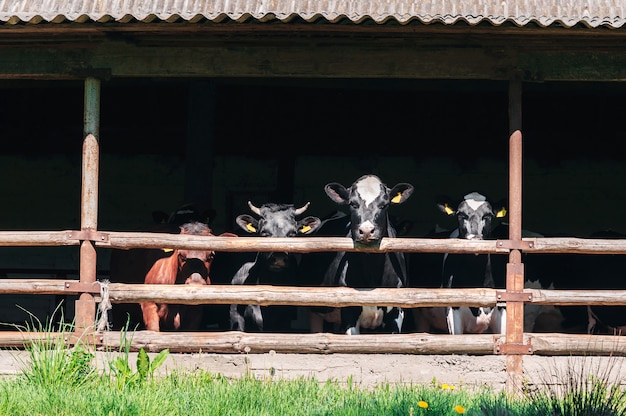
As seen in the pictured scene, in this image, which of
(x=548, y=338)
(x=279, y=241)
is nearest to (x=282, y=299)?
(x=279, y=241)

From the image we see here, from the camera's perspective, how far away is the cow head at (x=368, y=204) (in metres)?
9.99

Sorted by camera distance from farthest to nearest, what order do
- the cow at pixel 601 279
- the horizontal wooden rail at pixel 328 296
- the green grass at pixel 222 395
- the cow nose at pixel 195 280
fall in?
1. the cow at pixel 601 279
2. the cow nose at pixel 195 280
3. the horizontal wooden rail at pixel 328 296
4. the green grass at pixel 222 395

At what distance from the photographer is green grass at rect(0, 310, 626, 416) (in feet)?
24.4

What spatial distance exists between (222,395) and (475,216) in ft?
12.3

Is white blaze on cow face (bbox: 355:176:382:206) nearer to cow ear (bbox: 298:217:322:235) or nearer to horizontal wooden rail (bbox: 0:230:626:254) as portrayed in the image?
horizontal wooden rail (bbox: 0:230:626:254)

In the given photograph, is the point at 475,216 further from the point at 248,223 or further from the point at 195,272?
the point at 195,272

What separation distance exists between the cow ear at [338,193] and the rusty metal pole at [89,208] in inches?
90.5

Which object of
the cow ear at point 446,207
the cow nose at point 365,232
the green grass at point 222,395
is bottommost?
the green grass at point 222,395

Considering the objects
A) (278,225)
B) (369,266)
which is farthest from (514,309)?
(278,225)

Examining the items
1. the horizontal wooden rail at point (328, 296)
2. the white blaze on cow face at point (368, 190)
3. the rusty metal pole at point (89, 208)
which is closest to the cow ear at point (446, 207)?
the white blaze on cow face at point (368, 190)

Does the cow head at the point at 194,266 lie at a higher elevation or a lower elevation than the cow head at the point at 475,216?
lower

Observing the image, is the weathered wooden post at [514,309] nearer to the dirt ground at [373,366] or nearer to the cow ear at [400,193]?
the dirt ground at [373,366]

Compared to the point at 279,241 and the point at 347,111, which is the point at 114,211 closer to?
the point at 347,111

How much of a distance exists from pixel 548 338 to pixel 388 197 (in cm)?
204
